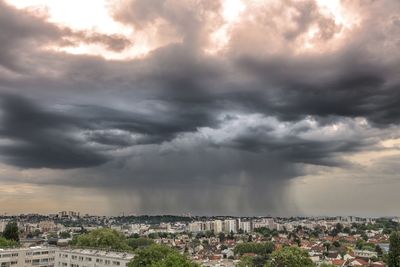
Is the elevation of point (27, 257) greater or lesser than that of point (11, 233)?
lesser

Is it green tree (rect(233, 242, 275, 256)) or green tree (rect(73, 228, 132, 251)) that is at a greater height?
green tree (rect(73, 228, 132, 251))

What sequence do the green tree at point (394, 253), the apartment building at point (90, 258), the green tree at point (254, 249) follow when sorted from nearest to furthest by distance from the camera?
the apartment building at point (90, 258), the green tree at point (394, 253), the green tree at point (254, 249)

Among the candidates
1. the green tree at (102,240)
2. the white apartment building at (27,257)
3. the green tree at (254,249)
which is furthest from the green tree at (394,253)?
the green tree at (254,249)

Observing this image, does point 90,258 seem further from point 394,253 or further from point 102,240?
point 394,253

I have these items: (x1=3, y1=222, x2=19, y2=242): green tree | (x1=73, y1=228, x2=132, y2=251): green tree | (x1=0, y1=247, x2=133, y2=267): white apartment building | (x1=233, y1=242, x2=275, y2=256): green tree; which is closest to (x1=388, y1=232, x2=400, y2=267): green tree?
(x1=0, y1=247, x2=133, y2=267): white apartment building

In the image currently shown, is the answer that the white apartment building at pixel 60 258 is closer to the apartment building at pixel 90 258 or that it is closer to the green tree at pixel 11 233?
the apartment building at pixel 90 258

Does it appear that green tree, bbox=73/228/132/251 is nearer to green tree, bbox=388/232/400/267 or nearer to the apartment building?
the apartment building

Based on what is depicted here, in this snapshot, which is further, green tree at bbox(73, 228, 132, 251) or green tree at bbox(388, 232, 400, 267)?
green tree at bbox(73, 228, 132, 251)

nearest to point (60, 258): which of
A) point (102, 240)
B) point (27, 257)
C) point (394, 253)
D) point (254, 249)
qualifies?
point (27, 257)

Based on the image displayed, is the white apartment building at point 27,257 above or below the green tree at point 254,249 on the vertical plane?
above
